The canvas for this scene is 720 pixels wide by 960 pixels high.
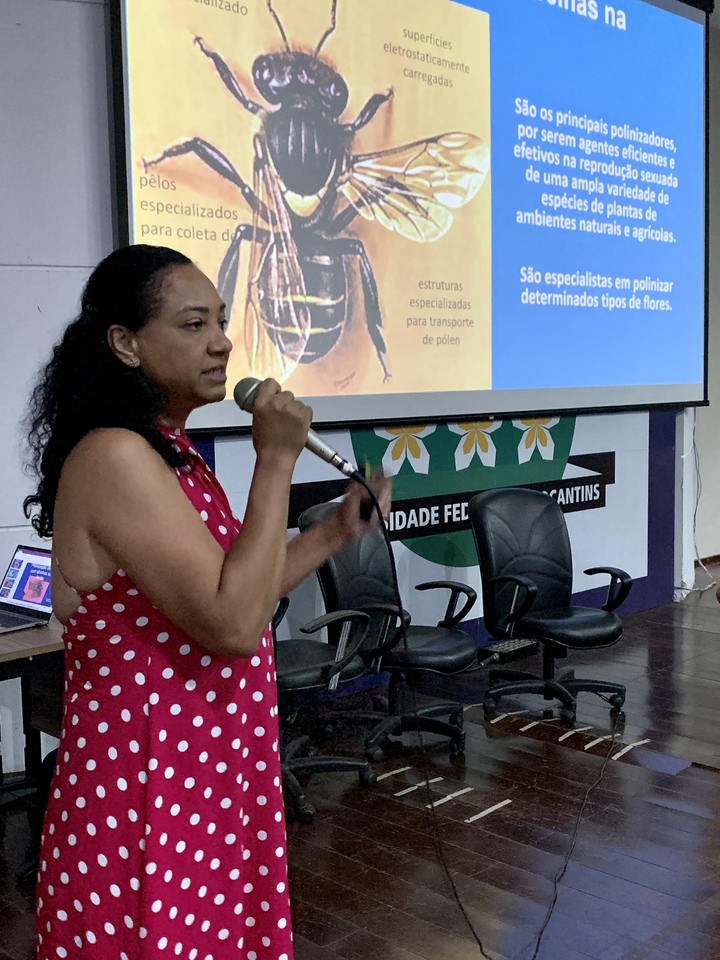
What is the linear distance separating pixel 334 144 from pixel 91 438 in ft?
10.5

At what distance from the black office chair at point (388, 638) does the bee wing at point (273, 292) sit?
2.19 feet

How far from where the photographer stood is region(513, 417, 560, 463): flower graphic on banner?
5023 mm

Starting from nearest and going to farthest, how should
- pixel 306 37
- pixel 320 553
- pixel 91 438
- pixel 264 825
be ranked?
pixel 91 438 → pixel 264 825 → pixel 320 553 → pixel 306 37

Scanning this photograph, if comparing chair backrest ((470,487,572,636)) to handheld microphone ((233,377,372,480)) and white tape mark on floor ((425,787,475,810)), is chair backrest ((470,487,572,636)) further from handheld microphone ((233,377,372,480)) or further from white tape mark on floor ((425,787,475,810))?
handheld microphone ((233,377,372,480))

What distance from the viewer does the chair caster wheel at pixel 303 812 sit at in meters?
3.08

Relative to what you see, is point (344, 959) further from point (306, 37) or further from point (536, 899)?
point (306, 37)

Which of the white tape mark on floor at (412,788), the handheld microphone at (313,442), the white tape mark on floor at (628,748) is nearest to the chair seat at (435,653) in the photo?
the white tape mark on floor at (412,788)

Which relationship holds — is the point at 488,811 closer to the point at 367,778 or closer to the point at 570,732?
the point at 367,778

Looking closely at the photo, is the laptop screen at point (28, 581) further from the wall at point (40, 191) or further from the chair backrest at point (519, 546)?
the chair backrest at point (519, 546)

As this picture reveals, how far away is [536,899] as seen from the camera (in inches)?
102

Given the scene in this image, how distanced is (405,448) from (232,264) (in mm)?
1181

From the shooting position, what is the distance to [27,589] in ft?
9.69

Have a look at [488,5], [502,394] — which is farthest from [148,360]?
[488,5]

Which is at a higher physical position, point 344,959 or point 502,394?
point 502,394
